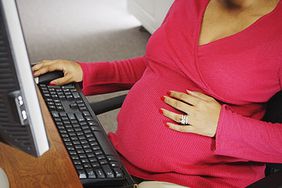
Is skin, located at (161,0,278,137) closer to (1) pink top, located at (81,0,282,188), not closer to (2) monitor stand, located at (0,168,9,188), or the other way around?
(1) pink top, located at (81,0,282,188)

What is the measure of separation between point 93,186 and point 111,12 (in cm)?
270

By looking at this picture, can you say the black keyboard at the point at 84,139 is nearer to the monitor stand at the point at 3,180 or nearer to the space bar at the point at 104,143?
the space bar at the point at 104,143

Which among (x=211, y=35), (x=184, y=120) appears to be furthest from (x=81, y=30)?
(x=184, y=120)

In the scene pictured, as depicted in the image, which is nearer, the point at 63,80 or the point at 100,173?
the point at 100,173

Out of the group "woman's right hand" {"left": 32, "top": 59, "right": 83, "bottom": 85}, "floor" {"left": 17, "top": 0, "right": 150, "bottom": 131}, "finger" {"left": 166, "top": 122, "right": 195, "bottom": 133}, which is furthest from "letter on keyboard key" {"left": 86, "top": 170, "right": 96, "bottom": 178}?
"floor" {"left": 17, "top": 0, "right": 150, "bottom": 131}

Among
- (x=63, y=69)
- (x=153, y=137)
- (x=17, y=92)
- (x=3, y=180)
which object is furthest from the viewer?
(x=63, y=69)

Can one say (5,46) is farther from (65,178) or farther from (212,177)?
(212,177)

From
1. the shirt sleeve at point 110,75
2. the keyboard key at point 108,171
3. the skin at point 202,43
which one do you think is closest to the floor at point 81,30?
the shirt sleeve at point 110,75

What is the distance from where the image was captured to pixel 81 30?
303 cm

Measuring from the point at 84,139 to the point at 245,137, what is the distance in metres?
0.35

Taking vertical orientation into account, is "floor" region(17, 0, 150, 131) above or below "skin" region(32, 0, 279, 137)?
below

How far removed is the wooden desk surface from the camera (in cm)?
71

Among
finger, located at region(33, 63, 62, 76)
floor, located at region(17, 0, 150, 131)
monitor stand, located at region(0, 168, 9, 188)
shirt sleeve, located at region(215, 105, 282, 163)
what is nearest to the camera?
monitor stand, located at region(0, 168, 9, 188)

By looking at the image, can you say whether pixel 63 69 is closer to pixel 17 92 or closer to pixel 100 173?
pixel 100 173
